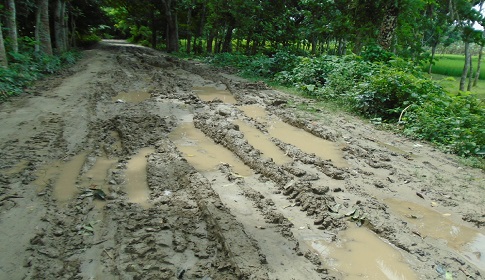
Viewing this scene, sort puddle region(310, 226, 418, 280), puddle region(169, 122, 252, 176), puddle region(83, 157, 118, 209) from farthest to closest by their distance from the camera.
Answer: puddle region(169, 122, 252, 176), puddle region(83, 157, 118, 209), puddle region(310, 226, 418, 280)

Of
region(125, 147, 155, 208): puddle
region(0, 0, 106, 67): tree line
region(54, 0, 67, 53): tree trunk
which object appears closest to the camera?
region(125, 147, 155, 208): puddle

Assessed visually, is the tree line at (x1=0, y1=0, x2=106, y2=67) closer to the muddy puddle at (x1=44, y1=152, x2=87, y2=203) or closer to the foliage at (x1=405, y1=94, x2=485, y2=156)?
the muddy puddle at (x1=44, y1=152, x2=87, y2=203)

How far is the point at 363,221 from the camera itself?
11.1ft

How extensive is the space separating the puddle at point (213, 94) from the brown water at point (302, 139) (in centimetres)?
158

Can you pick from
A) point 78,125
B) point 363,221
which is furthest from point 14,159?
point 363,221

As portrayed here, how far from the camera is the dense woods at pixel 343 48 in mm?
7086

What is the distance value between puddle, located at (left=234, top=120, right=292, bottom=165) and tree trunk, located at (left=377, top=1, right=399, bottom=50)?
687 centimetres

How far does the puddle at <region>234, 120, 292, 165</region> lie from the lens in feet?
16.4

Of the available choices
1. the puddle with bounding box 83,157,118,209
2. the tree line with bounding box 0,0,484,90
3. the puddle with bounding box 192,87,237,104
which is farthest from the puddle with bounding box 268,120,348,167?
the tree line with bounding box 0,0,484,90

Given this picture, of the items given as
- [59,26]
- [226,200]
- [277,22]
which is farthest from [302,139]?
[59,26]

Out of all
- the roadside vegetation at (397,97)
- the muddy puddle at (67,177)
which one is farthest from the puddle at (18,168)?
the roadside vegetation at (397,97)

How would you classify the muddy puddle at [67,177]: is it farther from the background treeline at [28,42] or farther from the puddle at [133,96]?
the background treeline at [28,42]

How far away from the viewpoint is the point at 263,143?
220 inches

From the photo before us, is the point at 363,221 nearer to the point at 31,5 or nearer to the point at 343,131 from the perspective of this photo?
the point at 343,131
